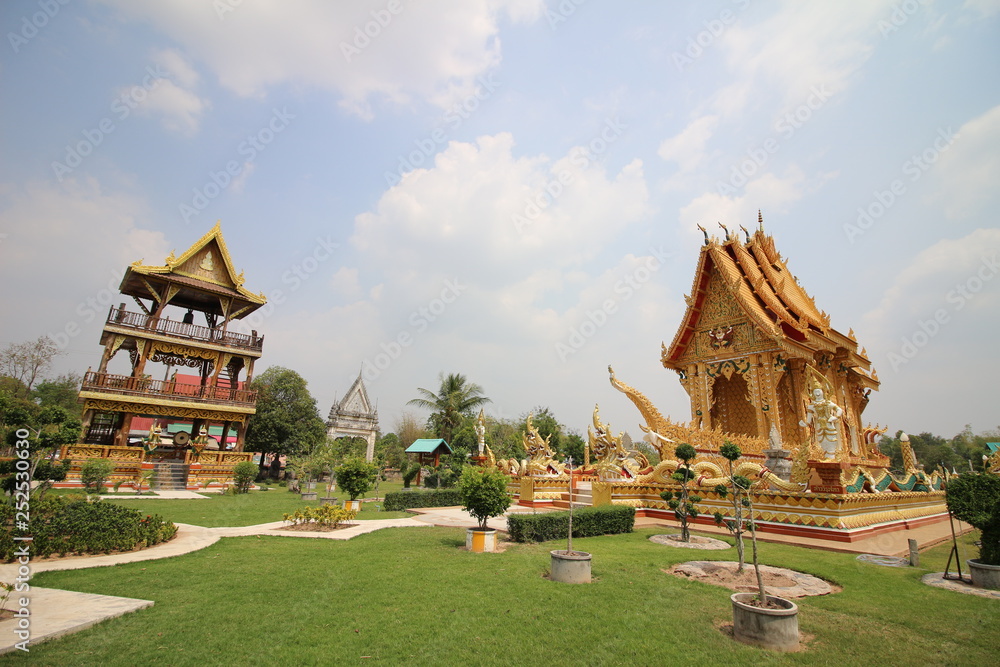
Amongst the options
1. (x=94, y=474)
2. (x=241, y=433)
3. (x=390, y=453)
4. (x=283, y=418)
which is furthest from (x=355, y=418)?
(x=94, y=474)

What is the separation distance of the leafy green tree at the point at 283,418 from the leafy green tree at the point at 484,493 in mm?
24230

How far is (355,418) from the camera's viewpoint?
41.8 meters

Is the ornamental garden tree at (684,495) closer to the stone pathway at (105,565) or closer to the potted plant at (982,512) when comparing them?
the potted plant at (982,512)

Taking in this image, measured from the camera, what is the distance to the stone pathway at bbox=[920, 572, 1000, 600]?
615 centimetres

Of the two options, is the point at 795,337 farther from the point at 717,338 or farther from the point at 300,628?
the point at 300,628

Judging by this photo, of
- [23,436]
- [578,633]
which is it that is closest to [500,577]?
[578,633]

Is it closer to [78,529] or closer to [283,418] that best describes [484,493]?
[78,529]

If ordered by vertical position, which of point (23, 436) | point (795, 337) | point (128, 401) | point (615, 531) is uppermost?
point (795, 337)

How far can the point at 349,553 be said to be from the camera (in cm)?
796

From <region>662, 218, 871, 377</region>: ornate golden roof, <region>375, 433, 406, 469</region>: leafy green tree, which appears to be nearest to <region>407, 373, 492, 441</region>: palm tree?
<region>375, 433, 406, 469</region>: leafy green tree

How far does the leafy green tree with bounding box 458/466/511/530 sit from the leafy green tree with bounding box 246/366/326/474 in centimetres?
2423

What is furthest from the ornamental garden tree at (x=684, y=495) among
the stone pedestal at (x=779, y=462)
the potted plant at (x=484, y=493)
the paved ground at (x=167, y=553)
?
the potted plant at (x=484, y=493)

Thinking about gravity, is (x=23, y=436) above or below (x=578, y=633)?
above

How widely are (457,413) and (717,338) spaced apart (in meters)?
20.7
